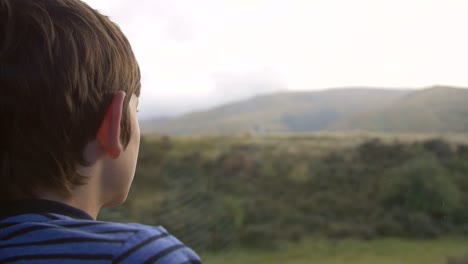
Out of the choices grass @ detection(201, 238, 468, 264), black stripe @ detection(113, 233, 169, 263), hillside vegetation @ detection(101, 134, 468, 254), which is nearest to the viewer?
black stripe @ detection(113, 233, 169, 263)

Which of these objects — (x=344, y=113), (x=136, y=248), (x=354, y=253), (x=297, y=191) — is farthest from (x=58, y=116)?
(x=344, y=113)

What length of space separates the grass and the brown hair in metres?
5.53

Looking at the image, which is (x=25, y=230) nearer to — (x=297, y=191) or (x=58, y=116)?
(x=58, y=116)

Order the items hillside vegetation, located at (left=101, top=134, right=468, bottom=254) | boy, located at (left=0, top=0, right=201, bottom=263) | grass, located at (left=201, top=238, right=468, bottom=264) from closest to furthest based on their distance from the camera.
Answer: boy, located at (left=0, top=0, right=201, bottom=263)
grass, located at (left=201, top=238, right=468, bottom=264)
hillside vegetation, located at (left=101, top=134, right=468, bottom=254)

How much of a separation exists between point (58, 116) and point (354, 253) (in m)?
6.25

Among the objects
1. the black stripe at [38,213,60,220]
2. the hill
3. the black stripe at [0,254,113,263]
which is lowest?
the hill

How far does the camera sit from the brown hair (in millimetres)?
1048

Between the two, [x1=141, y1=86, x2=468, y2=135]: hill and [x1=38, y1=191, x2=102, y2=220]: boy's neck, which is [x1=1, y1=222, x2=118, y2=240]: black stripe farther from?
[x1=141, y1=86, x2=468, y2=135]: hill

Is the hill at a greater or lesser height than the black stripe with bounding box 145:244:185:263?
lesser

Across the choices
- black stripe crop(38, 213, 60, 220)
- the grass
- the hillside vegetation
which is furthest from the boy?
the hillside vegetation

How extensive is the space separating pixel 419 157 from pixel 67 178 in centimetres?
974

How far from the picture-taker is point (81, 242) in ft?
3.07

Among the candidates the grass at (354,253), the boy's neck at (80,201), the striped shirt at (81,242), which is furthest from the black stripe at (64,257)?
the grass at (354,253)

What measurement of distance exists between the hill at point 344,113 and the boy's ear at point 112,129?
902 centimetres
